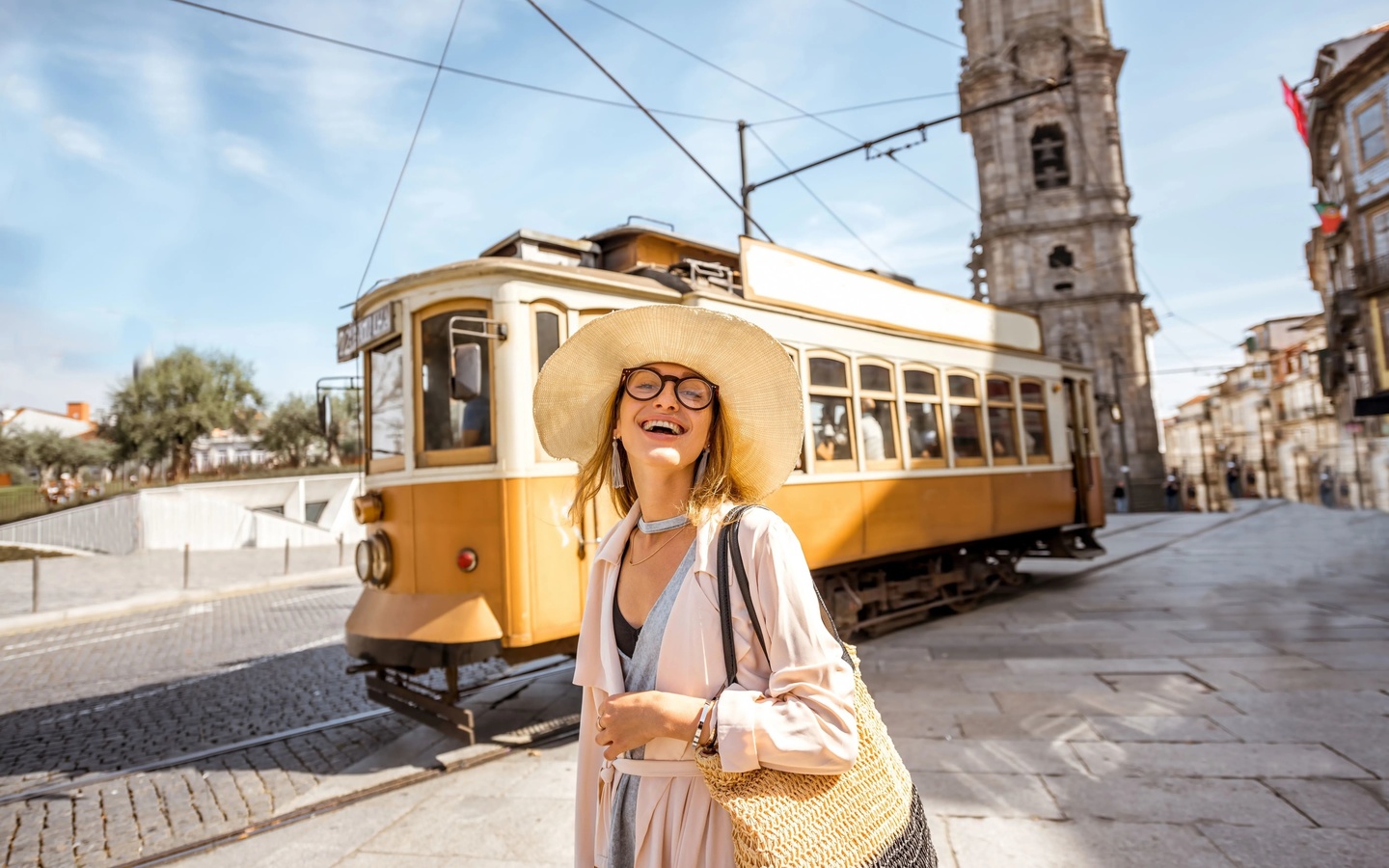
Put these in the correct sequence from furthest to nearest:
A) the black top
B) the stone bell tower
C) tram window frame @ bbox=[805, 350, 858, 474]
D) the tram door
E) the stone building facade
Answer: the stone bell tower < the stone building facade < the tram door < tram window frame @ bbox=[805, 350, 858, 474] < the black top

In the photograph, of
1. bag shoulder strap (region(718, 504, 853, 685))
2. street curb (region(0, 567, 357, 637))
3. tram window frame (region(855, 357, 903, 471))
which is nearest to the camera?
bag shoulder strap (region(718, 504, 853, 685))

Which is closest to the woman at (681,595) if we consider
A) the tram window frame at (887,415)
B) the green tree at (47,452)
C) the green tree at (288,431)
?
the tram window frame at (887,415)

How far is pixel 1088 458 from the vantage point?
10859 millimetres

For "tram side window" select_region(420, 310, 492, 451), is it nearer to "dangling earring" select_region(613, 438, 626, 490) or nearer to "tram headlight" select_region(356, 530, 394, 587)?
"tram headlight" select_region(356, 530, 394, 587)

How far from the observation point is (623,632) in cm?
159

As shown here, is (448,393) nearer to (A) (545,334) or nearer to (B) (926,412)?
(A) (545,334)

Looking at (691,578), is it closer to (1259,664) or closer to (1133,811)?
(1133,811)

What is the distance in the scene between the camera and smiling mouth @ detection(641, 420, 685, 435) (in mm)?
1628

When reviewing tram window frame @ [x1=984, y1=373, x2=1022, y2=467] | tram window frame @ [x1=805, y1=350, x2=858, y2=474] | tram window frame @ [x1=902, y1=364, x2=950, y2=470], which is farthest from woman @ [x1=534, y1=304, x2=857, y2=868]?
tram window frame @ [x1=984, y1=373, x2=1022, y2=467]

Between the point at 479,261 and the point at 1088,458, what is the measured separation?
9.50m

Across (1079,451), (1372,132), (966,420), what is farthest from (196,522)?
(1372,132)

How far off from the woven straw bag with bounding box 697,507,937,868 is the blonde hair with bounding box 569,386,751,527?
0.11m

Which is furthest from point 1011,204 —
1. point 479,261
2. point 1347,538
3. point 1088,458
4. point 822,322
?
point 479,261

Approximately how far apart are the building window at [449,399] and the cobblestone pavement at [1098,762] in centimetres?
200
